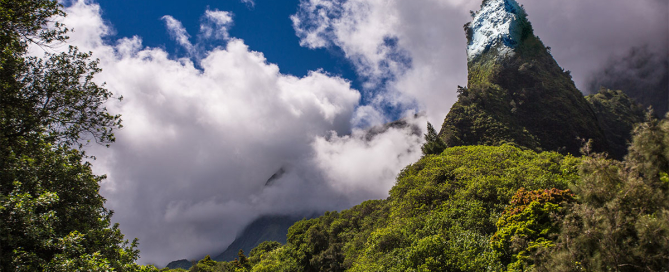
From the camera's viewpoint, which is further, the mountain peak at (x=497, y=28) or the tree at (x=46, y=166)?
the mountain peak at (x=497, y=28)

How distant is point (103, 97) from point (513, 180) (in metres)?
29.0

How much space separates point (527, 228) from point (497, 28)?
10849cm

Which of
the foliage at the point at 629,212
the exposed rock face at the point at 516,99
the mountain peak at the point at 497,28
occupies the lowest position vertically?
the foliage at the point at 629,212

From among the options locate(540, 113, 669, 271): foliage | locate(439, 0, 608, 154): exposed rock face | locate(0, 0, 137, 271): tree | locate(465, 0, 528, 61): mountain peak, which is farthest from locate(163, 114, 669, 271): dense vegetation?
locate(465, 0, 528, 61): mountain peak

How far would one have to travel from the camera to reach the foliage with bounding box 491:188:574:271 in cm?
1541

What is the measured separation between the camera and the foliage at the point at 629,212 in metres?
9.77

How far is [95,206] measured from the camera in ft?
45.3

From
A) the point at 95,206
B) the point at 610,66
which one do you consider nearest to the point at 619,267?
the point at 95,206

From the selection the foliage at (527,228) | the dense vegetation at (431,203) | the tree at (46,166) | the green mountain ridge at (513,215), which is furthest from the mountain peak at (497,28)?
the tree at (46,166)

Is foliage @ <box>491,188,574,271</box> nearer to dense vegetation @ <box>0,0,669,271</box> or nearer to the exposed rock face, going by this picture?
dense vegetation @ <box>0,0,669,271</box>

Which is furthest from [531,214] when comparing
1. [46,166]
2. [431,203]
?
[46,166]

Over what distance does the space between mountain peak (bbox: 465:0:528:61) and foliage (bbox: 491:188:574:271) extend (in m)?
95.6

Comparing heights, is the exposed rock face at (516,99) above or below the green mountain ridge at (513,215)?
above

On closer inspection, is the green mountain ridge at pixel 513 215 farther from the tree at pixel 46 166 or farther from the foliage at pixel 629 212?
the tree at pixel 46 166
